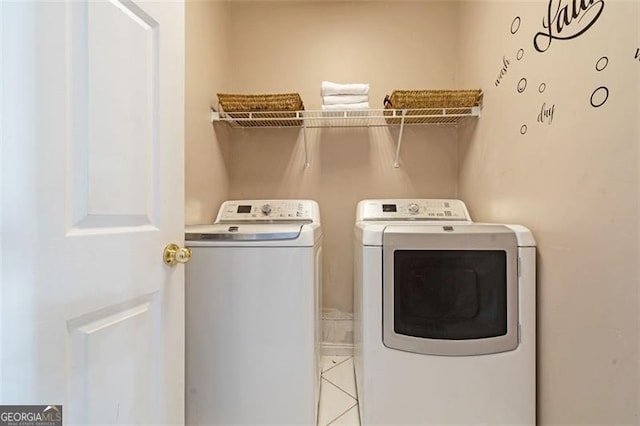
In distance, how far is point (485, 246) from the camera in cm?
118

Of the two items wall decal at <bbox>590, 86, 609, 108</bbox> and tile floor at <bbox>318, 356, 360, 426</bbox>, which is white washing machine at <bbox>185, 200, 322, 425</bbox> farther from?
wall decal at <bbox>590, 86, 609, 108</bbox>

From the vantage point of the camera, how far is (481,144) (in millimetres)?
1701

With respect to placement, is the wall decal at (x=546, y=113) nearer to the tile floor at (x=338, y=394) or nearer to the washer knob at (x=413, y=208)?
the washer knob at (x=413, y=208)

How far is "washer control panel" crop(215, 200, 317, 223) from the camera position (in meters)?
1.83

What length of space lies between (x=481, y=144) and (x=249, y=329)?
1.57 meters

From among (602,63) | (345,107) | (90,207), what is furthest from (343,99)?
(90,207)

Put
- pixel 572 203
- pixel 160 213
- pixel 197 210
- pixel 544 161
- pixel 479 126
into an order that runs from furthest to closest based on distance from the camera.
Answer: pixel 479 126
pixel 197 210
pixel 544 161
pixel 572 203
pixel 160 213

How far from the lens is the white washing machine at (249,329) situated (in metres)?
1.21

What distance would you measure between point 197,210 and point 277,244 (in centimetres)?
63

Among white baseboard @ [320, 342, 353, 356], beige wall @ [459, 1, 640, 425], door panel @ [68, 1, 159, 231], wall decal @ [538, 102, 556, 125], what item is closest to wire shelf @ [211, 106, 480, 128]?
beige wall @ [459, 1, 640, 425]

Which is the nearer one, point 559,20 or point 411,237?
point 559,20

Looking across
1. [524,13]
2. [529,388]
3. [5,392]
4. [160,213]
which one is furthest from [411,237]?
[5,392]

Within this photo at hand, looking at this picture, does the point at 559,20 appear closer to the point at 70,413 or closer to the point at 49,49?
the point at 49,49

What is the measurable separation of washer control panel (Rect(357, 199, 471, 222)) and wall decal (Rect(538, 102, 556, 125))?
766mm
